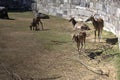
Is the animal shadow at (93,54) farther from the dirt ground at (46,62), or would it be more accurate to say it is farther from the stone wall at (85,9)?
the stone wall at (85,9)

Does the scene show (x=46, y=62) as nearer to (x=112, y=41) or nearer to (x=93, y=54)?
(x=93, y=54)

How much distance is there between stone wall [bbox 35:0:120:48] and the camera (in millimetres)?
17172

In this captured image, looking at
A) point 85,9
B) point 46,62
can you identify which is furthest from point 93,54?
point 85,9

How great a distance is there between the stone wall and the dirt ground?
2.15 m

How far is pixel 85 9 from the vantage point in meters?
21.4

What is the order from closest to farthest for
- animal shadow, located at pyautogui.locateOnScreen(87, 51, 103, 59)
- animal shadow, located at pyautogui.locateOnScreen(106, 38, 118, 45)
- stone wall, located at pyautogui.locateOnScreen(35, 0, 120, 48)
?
animal shadow, located at pyautogui.locateOnScreen(87, 51, 103, 59), animal shadow, located at pyautogui.locateOnScreen(106, 38, 118, 45), stone wall, located at pyautogui.locateOnScreen(35, 0, 120, 48)

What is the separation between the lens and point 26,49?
1491 cm

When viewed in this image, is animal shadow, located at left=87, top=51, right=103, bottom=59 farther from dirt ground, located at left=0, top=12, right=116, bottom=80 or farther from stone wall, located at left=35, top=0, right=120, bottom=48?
stone wall, located at left=35, top=0, right=120, bottom=48

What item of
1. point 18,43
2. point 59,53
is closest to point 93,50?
point 59,53

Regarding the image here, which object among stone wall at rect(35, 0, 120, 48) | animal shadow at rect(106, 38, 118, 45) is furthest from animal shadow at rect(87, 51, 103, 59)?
stone wall at rect(35, 0, 120, 48)

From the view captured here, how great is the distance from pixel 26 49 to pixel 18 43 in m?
1.23

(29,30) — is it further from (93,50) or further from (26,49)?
(93,50)

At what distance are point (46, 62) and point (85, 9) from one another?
9131 millimetres

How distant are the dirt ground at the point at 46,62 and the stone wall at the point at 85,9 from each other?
215cm
